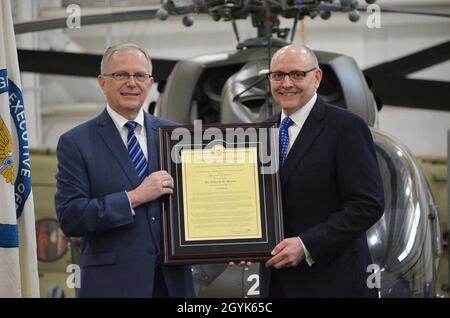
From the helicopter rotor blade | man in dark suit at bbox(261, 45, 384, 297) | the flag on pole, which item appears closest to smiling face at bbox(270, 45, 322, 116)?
man in dark suit at bbox(261, 45, 384, 297)

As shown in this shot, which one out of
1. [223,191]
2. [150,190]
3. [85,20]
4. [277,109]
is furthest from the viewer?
[85,20]

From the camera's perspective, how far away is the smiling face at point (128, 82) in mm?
2436

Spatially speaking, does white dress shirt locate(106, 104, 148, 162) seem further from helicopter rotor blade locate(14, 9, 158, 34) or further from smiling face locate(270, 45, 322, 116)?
helicopter rotor blade locate(14, 9, 158, 34)

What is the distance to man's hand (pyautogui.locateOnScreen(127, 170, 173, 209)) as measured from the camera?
2.37 meters

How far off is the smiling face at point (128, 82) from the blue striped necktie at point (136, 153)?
5cm

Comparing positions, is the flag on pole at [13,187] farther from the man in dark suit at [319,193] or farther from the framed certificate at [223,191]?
the man in dark suit at [319,193]

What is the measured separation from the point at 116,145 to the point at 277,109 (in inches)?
70.1

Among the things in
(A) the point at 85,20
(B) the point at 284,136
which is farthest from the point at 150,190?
(A) the point at 85,20

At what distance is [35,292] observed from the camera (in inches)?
101

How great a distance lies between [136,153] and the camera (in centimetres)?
248

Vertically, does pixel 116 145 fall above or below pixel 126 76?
below

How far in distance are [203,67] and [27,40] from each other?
6501 millimetres

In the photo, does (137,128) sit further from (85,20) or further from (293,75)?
(85,20)

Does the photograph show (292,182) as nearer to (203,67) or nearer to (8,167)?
(8,167)
